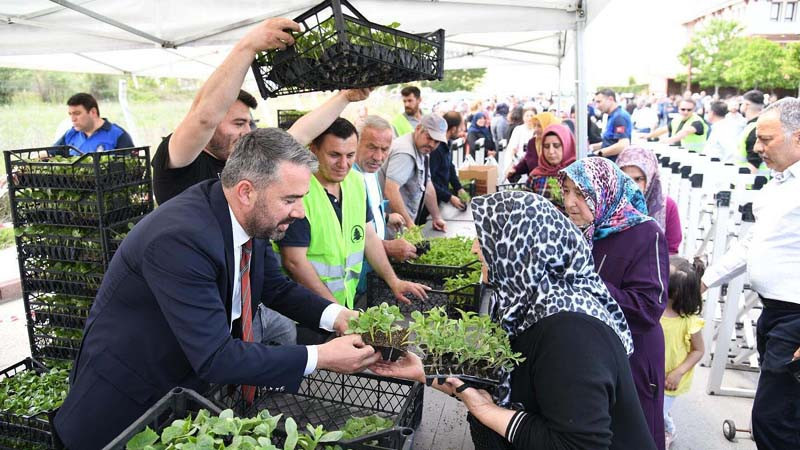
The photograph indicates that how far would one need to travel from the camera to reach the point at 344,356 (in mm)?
1828

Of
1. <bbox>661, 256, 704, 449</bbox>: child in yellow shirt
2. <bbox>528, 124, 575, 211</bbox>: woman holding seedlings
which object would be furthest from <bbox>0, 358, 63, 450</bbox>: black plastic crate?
<bbox>528, 124, 575, 211</bbox>: woman holding seedlings

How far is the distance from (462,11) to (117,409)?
147 inches

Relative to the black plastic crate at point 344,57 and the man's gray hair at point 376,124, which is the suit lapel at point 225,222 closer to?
the black plastic crate at point 344,57

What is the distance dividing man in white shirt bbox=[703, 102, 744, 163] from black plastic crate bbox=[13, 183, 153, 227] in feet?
28.7

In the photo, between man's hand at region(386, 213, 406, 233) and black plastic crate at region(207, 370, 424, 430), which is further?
man's hand at region(386, 213, 406, 233)

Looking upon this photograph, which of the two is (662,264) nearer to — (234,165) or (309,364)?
(309,364)

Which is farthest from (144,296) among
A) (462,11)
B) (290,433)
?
(462,11)

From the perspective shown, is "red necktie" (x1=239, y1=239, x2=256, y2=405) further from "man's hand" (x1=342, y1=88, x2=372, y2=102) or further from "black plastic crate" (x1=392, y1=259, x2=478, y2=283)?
"black plastic crate" (x1=392, y1=259, x2=478, y2=283)

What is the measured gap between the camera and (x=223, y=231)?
180 centimetres

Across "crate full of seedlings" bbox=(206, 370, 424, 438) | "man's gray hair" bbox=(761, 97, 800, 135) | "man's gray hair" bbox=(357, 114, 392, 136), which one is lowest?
"crate full of seedlings" bbox=(206, 370, 424, 438)

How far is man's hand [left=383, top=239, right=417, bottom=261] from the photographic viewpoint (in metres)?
3.44

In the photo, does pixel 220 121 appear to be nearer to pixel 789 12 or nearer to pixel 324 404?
pixel 324 404

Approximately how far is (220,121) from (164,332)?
0.92m

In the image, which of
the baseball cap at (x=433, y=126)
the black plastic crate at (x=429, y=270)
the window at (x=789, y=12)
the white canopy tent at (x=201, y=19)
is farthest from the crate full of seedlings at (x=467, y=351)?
the window at (x=789, y=12)
